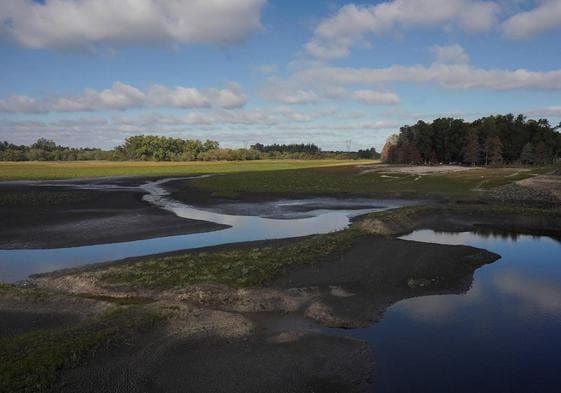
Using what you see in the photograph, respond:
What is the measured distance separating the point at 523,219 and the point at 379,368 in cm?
3186

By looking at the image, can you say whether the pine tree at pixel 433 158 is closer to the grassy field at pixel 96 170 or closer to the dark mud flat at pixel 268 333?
the grassy field at pixel 96 170

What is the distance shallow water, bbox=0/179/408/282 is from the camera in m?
26.5

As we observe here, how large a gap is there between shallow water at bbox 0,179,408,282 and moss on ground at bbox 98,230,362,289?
4549 millimetres

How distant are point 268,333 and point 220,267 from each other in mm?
7842

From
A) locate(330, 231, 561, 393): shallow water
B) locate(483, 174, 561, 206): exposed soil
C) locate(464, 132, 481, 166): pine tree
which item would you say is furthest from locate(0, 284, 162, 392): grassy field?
locate(464, 132, 481, 166): pine tree

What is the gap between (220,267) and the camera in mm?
22688

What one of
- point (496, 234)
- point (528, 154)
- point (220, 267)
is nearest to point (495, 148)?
point (528, 154)

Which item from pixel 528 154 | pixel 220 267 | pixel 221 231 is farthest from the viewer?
pixel 528 154

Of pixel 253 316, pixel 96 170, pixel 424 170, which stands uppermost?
pixel 424 170

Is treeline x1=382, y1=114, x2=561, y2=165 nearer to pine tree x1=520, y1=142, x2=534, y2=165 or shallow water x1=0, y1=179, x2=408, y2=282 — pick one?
pine tree x1=520, y1=142, x2=534, y2=165

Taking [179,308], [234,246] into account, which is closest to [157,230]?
[234,246]

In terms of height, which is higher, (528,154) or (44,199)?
(528,154)

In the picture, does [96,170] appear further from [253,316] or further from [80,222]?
[253,316]

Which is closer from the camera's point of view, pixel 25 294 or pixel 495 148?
pixel 25 294
